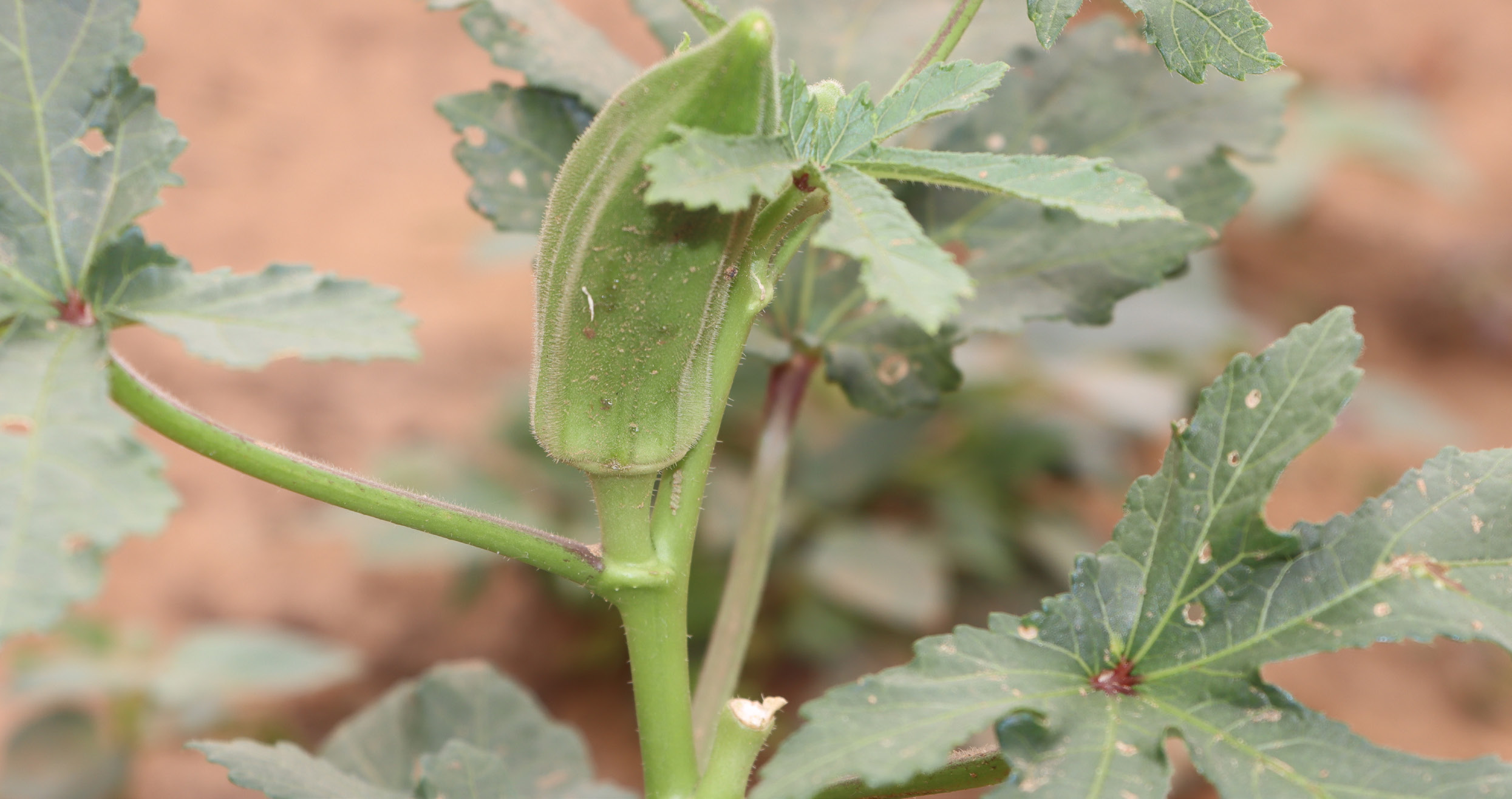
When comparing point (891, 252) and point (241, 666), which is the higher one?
point (891, 252)

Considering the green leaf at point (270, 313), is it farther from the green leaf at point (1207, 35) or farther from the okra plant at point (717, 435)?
the green leaf at point (1207, 35)

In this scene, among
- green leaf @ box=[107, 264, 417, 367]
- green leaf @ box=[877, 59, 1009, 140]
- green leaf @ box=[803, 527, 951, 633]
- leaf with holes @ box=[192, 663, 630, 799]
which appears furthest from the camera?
green leaf @ box=[803, 527, 951, 633]

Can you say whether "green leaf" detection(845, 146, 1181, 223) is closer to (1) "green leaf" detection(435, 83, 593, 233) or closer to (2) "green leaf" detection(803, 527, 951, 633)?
(1) "green leaf" detection(435, 83, 593, 233)

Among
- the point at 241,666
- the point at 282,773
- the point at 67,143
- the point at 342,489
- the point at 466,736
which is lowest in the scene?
the point at 241,666

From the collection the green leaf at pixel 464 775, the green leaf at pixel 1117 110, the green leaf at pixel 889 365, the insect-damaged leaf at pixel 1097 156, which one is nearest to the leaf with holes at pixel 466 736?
the green leaf at pixel 464 775

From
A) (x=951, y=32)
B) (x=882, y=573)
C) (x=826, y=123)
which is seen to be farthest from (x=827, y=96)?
(x=882, y=573)

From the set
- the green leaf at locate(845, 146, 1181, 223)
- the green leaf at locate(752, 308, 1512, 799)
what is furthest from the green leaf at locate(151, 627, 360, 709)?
the green leaf at locate(845, 146, 1181, 223)

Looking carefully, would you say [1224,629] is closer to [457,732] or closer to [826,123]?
[826,123]
